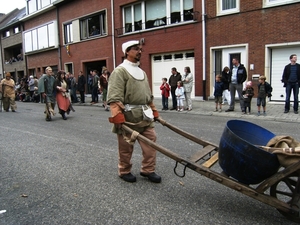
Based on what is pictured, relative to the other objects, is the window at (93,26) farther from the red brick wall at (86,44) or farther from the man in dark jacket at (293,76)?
the man in dark jacket at (293,76)

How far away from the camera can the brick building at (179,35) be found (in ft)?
41.7

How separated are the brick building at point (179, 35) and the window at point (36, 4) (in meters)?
0.18

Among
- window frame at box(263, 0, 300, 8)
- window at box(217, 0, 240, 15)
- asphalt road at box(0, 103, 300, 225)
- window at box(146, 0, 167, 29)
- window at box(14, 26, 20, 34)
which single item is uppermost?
window at box(14, 26, 20, 34)

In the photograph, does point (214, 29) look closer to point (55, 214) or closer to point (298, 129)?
point (298, 129)

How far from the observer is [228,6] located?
13977mm

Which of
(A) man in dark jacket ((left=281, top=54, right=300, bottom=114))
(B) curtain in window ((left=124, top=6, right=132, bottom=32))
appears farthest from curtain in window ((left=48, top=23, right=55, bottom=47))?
(A) man in dark jacket ((left=281, top=54, right=300, bottom=114))

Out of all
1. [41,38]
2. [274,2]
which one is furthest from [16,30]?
[274,2]

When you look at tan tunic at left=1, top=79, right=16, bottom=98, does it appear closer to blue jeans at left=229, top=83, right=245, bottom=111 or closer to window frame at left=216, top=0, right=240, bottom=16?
blue jeans at left=229, top=83, right=245, bottom=111

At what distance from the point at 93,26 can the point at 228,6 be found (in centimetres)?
1128

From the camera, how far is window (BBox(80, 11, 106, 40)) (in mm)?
20906

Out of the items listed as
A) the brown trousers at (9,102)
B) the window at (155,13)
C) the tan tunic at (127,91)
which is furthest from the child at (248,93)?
the brown trousers at (9,102)

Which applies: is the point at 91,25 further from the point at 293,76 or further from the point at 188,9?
the point at 293,76

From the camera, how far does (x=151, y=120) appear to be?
4.10 m

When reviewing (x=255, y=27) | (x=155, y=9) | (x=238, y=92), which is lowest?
(x=238, y=92)
